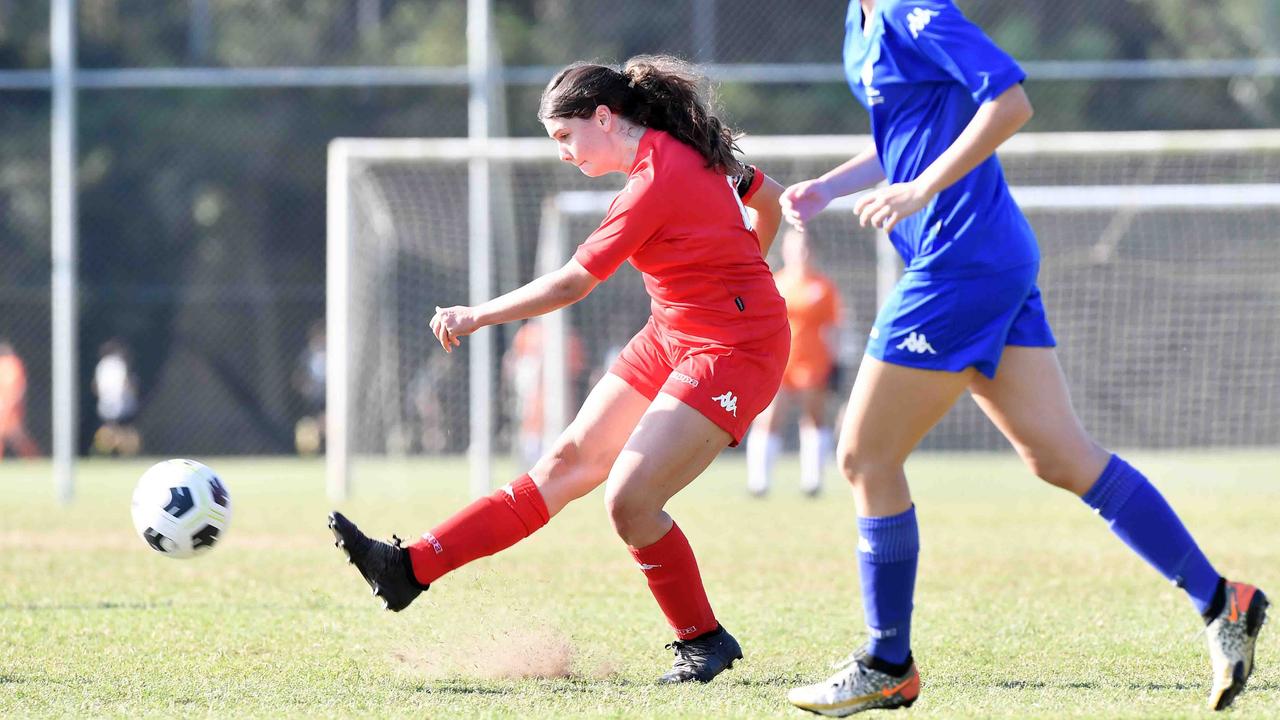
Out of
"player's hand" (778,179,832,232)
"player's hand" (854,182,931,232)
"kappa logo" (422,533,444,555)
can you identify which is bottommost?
"kappa logo" (422,533,444,555)

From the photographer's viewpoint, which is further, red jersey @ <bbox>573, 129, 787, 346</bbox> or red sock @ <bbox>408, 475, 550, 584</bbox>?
red sock @ <bbox>408, 475, 550, 584</bbox>

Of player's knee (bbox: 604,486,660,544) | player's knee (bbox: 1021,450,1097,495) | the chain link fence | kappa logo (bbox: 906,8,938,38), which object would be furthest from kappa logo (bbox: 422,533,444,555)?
the chain link fence

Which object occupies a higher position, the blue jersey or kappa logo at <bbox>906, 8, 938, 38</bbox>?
kappa logo at <bbox>906, 8, 938, 38</bbox>

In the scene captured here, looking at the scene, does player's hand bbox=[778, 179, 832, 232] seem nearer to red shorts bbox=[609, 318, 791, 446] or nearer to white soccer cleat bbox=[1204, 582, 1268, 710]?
red shorts bbox=[609, 318, 791, 446]

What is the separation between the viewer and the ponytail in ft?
14.7

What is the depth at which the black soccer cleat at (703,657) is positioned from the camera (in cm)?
455

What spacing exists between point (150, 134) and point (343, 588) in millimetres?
18691

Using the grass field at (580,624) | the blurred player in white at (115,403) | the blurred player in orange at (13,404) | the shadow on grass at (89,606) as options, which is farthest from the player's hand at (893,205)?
the blurred player in orange at (13,404)

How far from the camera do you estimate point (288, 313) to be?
23188mm

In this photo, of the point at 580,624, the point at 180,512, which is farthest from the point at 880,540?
the point at 180,512

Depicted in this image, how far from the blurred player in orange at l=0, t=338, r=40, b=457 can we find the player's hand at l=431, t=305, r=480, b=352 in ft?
62.5

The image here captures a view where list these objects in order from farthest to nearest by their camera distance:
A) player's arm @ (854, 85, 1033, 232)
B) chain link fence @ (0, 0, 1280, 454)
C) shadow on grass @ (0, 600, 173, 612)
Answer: chain link fence @ (0, 0, 1280, 454), shadow on grass @ (0, 600, 173, 612), player's arm @ (854, 85, 1033, 232)

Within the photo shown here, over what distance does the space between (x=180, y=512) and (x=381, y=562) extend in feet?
3.22

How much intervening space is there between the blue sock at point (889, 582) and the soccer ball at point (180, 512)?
2218 mm
